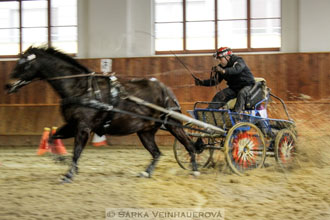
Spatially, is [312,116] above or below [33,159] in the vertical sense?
above

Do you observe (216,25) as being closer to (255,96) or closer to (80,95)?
(255,96)

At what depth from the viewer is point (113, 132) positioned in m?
7.07

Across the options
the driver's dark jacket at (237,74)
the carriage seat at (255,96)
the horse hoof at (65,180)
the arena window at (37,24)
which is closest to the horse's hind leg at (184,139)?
the carriage seat at (255,96)

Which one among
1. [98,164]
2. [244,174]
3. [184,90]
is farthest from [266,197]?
[184,90]

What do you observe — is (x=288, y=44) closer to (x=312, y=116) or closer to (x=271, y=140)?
(x=312, y=116)

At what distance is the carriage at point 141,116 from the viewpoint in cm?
667

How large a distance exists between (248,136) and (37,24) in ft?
28.8

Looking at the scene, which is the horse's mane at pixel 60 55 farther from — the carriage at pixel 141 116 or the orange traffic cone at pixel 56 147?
the orange traffic cone at pixel 56 147

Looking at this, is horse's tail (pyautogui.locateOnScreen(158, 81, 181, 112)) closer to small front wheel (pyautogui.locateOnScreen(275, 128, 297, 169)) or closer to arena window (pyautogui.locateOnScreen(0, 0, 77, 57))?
small front wheel (pyautogui.locateOnScreen(275, 128, 297, 169))

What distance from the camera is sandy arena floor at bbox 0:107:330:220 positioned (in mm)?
4959

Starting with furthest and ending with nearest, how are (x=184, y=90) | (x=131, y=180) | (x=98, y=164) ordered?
1. (x=184, y=90)
2. (x=98, y=164)
3. (x=131, y=180)

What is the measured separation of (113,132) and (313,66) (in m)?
6.62

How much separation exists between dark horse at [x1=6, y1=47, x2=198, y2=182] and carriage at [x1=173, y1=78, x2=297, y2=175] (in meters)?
0.61

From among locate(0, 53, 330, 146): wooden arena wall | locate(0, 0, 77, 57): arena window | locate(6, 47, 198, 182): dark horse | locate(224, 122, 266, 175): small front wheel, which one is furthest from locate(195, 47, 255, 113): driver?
locate(0, 0, 77, 57): arena window
